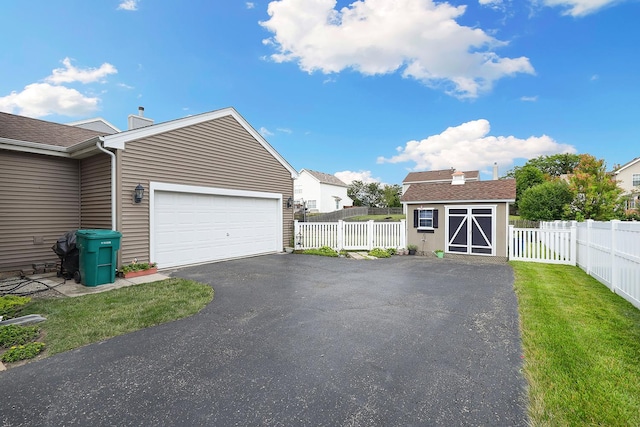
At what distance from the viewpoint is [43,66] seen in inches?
416

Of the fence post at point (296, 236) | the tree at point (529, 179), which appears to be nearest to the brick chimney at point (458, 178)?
the fence post at point (296, 236)

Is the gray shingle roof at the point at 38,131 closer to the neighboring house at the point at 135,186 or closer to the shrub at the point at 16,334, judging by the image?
the neighboring house at the point at 135,186

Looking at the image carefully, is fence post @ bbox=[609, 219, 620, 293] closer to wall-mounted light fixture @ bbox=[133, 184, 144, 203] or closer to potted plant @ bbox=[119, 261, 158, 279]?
potted plant @ bbox=[119, 261, 158, 279]

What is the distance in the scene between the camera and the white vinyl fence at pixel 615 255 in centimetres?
466

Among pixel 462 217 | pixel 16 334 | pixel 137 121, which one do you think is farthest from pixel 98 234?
pixel 462 217

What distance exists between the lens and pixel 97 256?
6199 mm

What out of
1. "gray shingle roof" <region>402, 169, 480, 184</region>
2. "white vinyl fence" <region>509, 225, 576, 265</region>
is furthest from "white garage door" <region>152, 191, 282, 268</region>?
"gray shingle roof" <region>402, 169, 480, 184</region>

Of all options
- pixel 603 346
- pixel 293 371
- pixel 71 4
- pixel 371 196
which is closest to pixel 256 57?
pixel 71 4

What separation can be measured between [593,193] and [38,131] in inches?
1024

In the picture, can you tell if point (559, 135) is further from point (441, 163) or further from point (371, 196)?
point (371, 196)

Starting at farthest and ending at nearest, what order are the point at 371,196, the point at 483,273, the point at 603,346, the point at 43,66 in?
the point at 371,196 → the point at 43,66 → the point at 483,273 → the point at 603,346

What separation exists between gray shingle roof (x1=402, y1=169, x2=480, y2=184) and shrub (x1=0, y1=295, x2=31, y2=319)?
3688 cm

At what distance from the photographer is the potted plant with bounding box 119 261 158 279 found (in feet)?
22.6

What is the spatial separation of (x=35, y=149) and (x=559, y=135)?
115 ft
